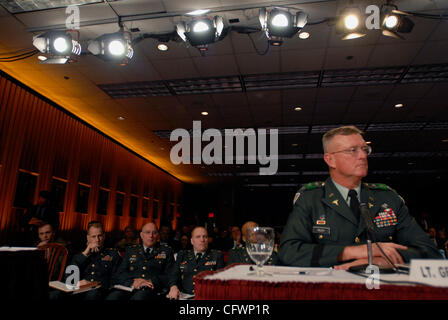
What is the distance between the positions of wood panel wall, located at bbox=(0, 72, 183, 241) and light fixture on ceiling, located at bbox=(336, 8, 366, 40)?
17.0 feet

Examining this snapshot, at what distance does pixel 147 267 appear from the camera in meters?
3.36

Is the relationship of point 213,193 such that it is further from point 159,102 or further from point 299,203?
point 299,203

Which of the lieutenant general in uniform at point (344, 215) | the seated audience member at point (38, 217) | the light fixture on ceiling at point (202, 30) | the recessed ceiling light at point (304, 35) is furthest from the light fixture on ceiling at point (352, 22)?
the seated audience member at point (38, 217)

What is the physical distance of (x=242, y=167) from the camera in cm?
1197

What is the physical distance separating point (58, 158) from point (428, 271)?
23.1ft

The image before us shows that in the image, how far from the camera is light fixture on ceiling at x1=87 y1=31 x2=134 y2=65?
3.67 metres

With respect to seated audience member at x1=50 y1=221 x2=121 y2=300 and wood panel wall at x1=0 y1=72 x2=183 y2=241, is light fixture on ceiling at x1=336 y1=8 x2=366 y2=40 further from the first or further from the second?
wood panel wall at x1=0 y1=72 x2=183 y2=241

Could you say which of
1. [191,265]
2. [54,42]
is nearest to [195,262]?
[191,265]

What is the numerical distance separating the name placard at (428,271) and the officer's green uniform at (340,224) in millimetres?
513

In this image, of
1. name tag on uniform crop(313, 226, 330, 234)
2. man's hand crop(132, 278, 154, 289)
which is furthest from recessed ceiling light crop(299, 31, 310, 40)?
man's hand crop(132, 278, 154, 289)

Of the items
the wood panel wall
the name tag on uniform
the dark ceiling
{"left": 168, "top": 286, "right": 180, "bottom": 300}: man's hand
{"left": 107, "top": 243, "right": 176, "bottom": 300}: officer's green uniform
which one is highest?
the dark ceiling

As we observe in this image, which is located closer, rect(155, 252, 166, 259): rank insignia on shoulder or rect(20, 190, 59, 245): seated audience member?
rect(155, 252, 166, 259): rank insignia on shoulder

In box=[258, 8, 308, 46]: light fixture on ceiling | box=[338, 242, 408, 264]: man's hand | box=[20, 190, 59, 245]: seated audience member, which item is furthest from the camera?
box=[20, 190, 59, 245]: seated audience member
